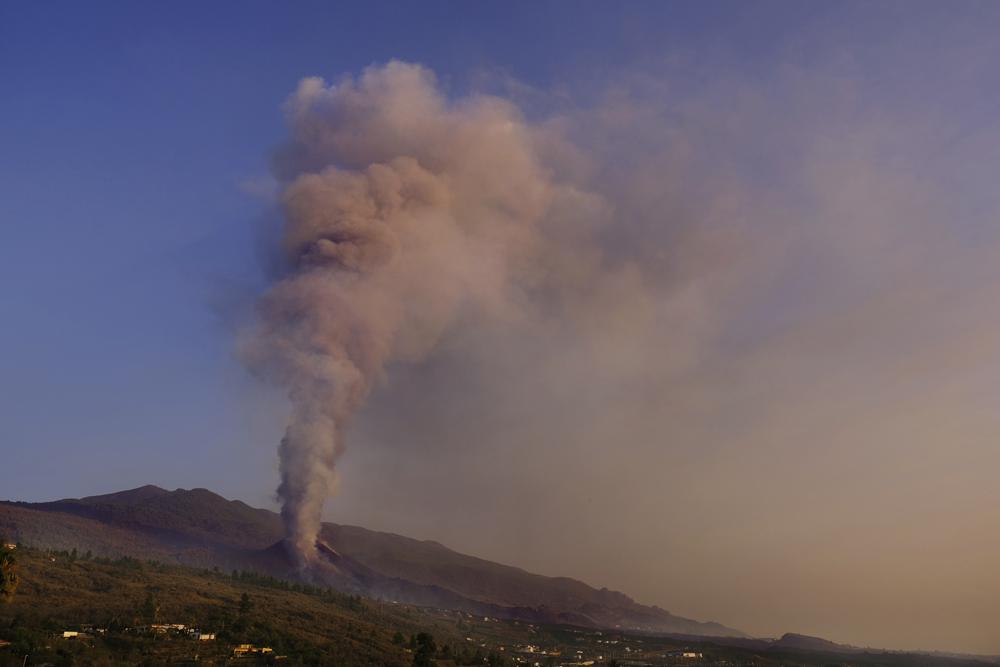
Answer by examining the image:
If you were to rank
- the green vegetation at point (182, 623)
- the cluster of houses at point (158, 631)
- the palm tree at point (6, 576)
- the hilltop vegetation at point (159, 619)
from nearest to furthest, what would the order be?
1. the palm tree at point (6, 576)
2. the hilltop vegetation at point (159, 619)
3. the green vegetation at point (182, 623)
4. the cluster of houses at point (158, 631)

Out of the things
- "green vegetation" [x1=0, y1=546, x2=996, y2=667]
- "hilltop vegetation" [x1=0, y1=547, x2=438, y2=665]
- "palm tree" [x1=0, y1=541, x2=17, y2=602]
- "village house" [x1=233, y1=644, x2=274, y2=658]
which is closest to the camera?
"palm tree" [x1=0, y1=541, x2=17, y2=602]

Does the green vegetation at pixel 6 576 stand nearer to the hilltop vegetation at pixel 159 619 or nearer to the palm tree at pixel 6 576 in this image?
the palm tree at pixel 6 576

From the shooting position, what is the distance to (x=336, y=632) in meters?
121

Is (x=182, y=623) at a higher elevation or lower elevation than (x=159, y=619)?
lower

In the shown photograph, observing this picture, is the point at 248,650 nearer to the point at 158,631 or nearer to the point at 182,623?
the point at 158,631

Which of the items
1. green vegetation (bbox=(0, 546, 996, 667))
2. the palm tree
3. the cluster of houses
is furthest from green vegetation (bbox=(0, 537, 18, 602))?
the cluster of houses

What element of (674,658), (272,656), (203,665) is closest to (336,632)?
(272,656)

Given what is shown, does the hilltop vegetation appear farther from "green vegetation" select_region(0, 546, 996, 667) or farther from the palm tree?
the palm tree

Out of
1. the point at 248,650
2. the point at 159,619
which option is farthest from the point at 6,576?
the point at 248,650

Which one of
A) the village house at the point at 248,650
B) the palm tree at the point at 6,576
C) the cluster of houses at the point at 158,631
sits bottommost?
the village house at the point at 248,650

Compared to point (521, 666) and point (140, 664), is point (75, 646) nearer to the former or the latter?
point (140, 664)

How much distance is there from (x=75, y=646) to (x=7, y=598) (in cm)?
871

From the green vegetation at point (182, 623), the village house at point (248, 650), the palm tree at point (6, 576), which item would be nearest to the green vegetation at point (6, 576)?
the palm tree at point (6, 576)

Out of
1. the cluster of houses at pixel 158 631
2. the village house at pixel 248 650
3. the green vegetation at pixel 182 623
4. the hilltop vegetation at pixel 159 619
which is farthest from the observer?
the village house at pixel 248 650
